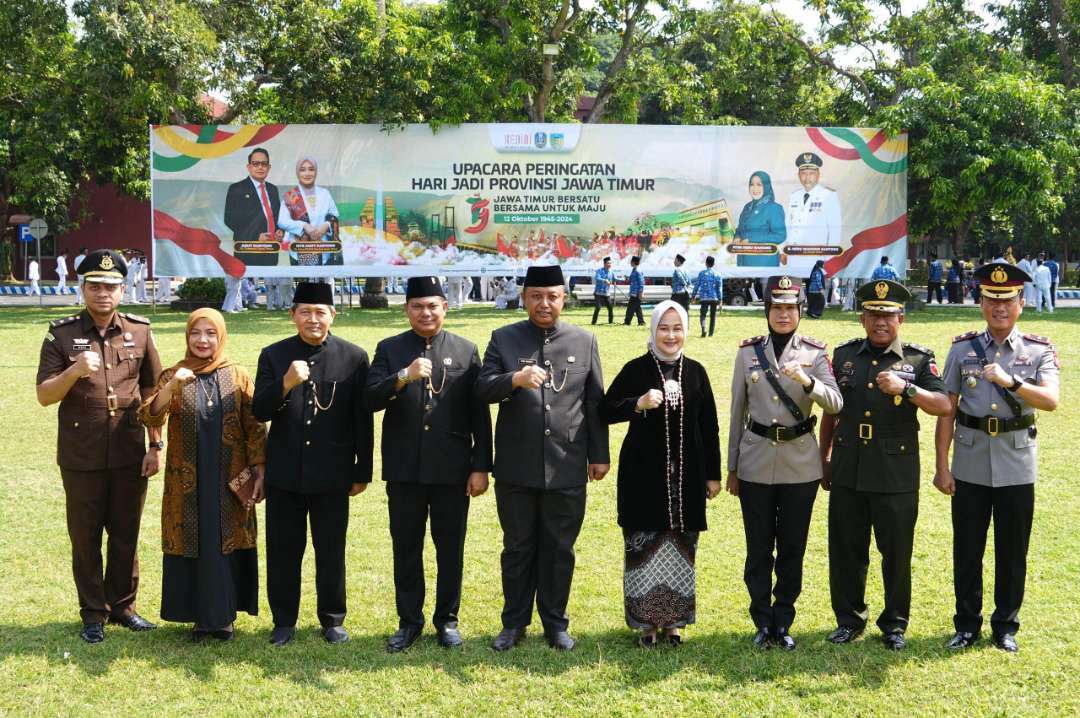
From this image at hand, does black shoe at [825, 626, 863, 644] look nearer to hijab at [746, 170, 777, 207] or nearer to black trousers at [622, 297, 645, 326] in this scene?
black trousers at [622, 297, 645, 326]

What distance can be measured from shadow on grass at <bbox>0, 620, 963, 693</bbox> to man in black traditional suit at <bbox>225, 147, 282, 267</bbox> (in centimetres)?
1936

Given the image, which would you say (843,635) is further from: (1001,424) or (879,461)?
(1001,424)

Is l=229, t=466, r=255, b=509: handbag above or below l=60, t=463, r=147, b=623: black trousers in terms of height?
above

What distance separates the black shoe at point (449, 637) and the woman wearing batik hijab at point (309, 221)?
1971cm

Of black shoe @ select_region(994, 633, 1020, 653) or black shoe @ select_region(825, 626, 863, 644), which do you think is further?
black shoe @ select_region(825, 626, 863, 644)

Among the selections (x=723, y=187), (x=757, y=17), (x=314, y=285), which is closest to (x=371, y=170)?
(x=723, y=187)

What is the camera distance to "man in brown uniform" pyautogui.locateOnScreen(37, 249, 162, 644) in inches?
200

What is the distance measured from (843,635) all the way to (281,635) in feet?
8.83

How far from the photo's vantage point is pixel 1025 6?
99.4 feet

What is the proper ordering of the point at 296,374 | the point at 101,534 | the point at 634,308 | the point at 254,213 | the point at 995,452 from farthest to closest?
the point at 254,213
the point at 634,308
the point at 101,534
the point at 995,452
the point at 296,374

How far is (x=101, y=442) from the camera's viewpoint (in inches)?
200

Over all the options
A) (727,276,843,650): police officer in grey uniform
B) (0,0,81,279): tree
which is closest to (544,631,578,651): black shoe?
(727,276,843,650): police officer in grey uniform

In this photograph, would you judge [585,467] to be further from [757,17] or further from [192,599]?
[757,17]

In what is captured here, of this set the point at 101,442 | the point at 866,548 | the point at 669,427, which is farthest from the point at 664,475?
the point at 101,442
